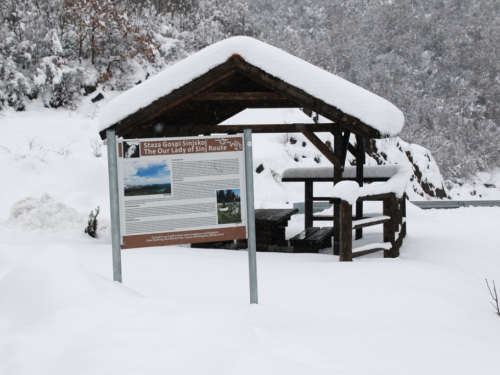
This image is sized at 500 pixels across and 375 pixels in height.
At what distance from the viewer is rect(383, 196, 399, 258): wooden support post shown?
6.89 meters

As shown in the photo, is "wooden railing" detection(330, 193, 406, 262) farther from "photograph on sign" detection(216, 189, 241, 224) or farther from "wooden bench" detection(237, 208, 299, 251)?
"photograph on sign" detection(216, 189, 241, 224)

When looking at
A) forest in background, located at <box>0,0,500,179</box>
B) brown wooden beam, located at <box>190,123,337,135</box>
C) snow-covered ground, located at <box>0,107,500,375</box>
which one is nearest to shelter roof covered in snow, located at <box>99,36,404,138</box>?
brown wooden beam, located at <box>190,123,337,135</box>

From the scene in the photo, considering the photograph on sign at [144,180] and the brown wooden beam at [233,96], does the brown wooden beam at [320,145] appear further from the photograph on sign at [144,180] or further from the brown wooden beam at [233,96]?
the photograph on sign at [144,180]

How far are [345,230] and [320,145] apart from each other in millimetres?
1360

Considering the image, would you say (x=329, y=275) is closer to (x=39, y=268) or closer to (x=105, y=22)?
(x=39, y=268)

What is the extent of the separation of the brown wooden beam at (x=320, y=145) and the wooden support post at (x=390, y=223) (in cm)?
88

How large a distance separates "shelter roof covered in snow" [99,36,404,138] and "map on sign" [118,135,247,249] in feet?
9.44

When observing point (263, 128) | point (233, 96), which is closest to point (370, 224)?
point (263, 128)

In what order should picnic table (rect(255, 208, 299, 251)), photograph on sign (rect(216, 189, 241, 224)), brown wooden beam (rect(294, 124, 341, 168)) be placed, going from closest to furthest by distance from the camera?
photograph on sign (rect(216, 189, 241, 224))
brown wooden beam (rect(294, 124, 341, 168))
picnic table (rect(255, 208, 299, 251))

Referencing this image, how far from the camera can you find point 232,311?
3.23 meters

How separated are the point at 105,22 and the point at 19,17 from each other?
263cm

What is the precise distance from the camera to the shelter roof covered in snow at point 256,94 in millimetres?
6270

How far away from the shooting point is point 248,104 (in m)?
8.11

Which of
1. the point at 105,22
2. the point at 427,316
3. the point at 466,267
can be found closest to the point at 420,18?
the point at 105,22
